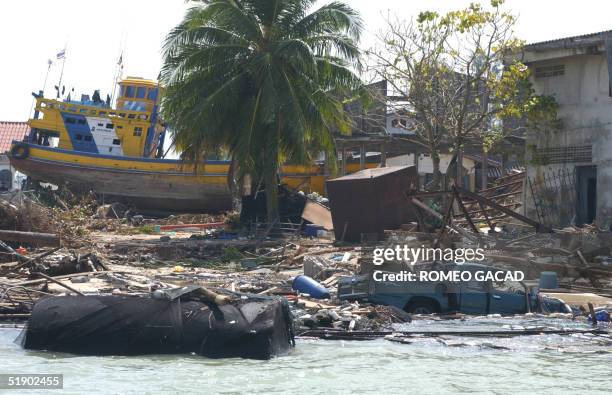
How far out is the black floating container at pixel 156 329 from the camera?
13.7 metres

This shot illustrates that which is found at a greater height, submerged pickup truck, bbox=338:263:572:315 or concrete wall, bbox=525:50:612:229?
concrete wall, bbox=525:50:612:229

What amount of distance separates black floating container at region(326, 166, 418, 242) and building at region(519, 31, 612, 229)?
13.1 feet

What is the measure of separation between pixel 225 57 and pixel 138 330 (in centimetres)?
1928

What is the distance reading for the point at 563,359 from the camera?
14.2 m

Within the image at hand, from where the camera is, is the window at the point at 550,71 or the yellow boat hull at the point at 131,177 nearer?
the window at the point at 550,71

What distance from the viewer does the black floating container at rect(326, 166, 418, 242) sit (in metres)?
28.1

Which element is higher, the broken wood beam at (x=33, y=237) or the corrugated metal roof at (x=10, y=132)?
the corrugated metal roof at (x=10, y=132)

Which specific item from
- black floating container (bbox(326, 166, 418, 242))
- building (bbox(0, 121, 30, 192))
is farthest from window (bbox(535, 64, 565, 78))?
building (bbox(0, 121, 30, 192))

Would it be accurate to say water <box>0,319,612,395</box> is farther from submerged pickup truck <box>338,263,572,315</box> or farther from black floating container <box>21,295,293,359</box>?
submerged pickup truck <box>338,263,572,315</box>

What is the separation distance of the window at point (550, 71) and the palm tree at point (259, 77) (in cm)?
605

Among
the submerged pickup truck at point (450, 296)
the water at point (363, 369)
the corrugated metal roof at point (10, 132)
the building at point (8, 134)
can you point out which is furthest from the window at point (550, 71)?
the corrugated metal roof at point (10, 132)

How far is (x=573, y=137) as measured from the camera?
27.8 metres

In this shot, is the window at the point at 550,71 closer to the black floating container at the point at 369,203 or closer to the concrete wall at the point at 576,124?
the concrete wall at the point at 576,124

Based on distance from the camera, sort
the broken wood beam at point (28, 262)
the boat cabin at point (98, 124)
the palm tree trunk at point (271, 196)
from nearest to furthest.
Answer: the broken wood beam at point (28, 262) < the palm tree trunk at point (271, 196) < the boat cabin at point (98, 124)
